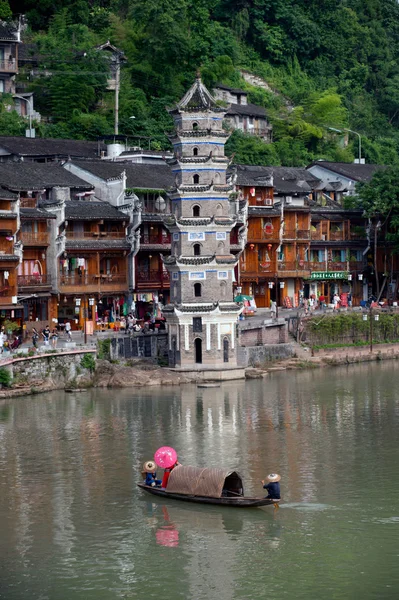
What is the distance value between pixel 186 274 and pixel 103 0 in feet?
199

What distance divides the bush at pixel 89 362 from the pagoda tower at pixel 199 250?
577cm

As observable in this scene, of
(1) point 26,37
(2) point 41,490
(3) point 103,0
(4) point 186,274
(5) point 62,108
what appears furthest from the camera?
(3) point 103,0

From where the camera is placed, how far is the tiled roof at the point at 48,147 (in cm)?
10356

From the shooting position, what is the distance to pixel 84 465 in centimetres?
6009

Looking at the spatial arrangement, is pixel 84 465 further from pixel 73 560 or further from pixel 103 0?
pixel 103 0

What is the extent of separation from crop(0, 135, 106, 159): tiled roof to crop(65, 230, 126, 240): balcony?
11161mm

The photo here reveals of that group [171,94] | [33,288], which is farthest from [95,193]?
[171,94]

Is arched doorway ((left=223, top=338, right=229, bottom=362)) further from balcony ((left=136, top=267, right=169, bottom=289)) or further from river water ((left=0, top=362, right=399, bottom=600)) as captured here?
balcony ((left=136, top=267, right=169, bottom=289))

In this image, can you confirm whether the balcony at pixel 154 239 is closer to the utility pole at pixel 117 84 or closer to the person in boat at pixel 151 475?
the utility pole at pixel 117 84

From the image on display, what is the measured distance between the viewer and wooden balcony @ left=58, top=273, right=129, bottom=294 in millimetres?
91438

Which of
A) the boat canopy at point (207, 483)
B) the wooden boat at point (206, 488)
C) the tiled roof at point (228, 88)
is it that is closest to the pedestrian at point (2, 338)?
the wooden boat at point (206, 488)

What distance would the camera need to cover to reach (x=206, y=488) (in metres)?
52.8

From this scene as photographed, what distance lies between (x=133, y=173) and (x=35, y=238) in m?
13.3

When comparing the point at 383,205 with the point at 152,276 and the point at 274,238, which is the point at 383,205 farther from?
the point at 152,276
